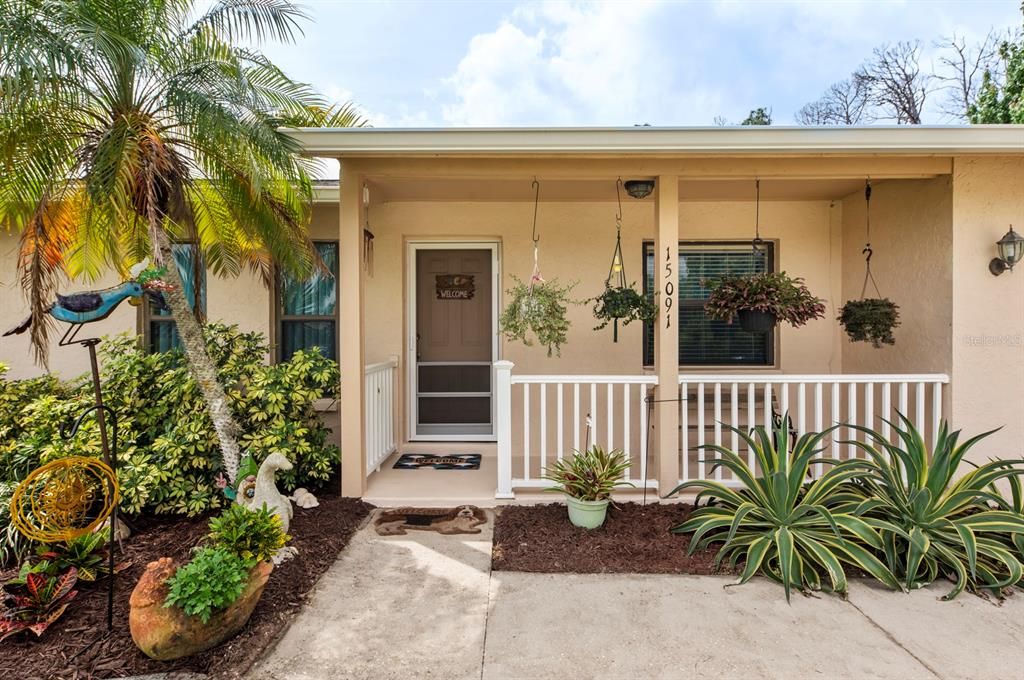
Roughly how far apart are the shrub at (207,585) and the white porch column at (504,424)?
2.02 m

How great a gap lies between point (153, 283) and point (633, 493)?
11.7 feet

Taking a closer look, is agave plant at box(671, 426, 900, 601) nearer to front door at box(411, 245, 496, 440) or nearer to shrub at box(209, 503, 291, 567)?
shrub at box(209, 503, 291, 567)

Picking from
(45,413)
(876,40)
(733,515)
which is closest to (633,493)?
(733,515)

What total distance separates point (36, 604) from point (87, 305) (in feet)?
4.90

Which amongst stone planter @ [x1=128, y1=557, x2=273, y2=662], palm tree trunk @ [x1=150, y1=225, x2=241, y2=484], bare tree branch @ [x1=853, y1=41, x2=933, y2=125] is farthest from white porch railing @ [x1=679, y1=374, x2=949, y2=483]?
bare tree branch @ [x1=853, y1=41, x2=933, y2=125]

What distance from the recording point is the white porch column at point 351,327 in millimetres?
4035

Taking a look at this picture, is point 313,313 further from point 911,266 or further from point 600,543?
point 911,266

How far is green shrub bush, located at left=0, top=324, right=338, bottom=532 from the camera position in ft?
12.1

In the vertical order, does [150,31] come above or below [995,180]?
above

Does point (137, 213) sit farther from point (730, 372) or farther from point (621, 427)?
point (730, 372)

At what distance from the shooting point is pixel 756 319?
386 cm

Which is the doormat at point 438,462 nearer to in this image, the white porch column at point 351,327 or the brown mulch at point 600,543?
the white porch column at point 351,327

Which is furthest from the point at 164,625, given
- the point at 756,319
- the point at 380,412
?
the point at 756,319

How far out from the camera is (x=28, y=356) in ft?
17.5
